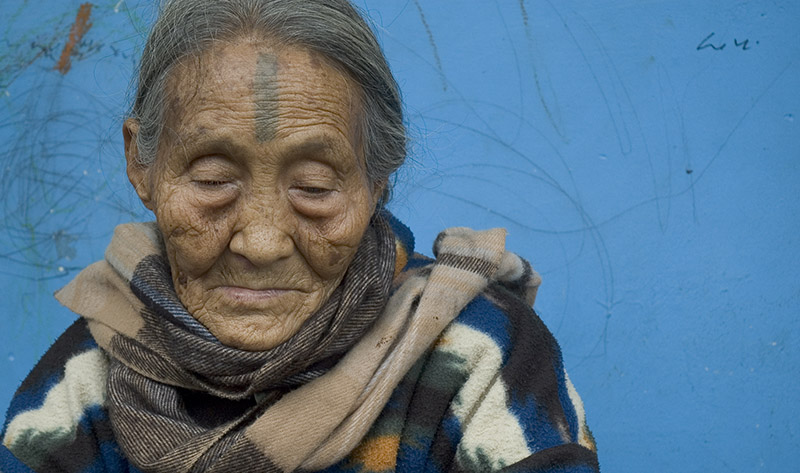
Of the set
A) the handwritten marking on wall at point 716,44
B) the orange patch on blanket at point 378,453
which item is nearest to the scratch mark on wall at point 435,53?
the handwritten marking on wall at point 716,44

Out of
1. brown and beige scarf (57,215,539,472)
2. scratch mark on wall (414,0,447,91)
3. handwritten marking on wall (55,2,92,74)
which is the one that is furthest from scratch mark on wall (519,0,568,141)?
handwritten marking on wall (55,2,92,74)

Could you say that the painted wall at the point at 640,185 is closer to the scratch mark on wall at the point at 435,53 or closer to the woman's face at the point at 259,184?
the scratch mark on wall at the point at 435,53

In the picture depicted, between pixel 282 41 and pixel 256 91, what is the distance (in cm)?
14

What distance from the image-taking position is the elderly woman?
5.97ft

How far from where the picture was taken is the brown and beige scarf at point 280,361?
1.82 m

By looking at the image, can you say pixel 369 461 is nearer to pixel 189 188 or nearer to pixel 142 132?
pixel 189 188

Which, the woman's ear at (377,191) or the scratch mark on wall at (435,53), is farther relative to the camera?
the scratch mark on wall at (435,53)

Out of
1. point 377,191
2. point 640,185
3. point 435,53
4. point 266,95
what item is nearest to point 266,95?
point 266,95

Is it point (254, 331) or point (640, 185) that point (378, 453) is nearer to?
point (254, 331)

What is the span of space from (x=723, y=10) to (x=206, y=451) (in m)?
2.28

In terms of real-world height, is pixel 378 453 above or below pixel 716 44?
below

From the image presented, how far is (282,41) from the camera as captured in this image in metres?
1.85

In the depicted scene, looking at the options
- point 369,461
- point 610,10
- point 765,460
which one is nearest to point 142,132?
point 369,461

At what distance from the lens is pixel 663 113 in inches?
116
